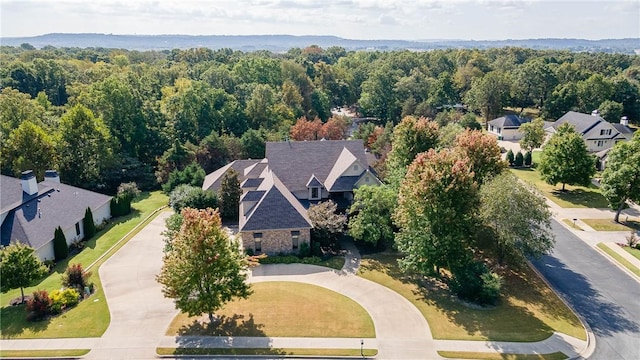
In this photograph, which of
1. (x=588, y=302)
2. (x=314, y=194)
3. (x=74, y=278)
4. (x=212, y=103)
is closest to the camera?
(x=74, y=278)

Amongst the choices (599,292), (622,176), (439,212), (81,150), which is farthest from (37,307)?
(622,176)

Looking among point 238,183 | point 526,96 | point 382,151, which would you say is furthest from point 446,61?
point 238,183

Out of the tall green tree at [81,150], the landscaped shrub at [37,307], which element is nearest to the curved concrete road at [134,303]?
the landscaped shrub at [37,307]

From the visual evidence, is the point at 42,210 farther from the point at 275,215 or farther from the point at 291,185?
the point at 291,185

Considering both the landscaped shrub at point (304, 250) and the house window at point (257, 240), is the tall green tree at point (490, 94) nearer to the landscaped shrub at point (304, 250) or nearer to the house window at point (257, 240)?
the landscaped shrub at point (304, 250)

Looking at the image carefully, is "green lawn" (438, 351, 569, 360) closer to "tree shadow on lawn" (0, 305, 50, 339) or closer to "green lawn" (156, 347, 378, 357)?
"green lawn" (156, 347, 378, 357)

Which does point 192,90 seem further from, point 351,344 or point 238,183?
→ point 351,344
